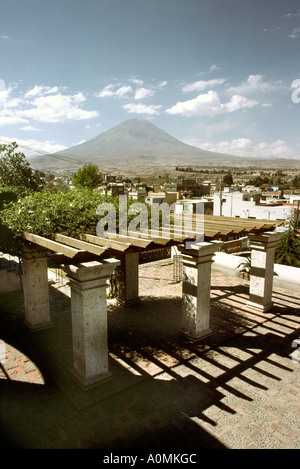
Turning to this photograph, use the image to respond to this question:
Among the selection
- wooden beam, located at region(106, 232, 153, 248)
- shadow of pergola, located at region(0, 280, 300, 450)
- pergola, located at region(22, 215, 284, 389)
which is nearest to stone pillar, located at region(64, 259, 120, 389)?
pergola, located at region(22, 215, 284, 389)

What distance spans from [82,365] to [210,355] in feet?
9.34

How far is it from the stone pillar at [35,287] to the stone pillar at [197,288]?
11.5ft

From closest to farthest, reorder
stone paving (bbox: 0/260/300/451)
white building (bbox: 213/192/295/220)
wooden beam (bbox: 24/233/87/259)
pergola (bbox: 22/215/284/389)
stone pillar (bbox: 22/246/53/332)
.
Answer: stone paving (bbox: 0/260/300/451)
wooden beam (bbox: 24/233/87/259)
pergola (bbox: 22/215/284/389)
stone pillar (bbox: 22/246/53/332)
white building (bbox: 213/192/295/220)

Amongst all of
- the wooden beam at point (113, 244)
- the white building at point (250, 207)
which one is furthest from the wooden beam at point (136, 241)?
the white building at point (250, 207)

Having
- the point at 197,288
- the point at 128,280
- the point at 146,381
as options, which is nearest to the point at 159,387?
the point at 146,381

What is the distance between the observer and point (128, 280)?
9.61m

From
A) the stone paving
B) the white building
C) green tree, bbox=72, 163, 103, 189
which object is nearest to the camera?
the stone paving

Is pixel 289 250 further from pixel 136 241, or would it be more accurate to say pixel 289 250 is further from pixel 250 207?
pixel 250 207

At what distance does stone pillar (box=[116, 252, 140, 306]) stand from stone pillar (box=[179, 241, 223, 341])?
2.71m

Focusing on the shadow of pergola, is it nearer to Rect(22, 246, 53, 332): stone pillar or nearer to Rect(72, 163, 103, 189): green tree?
Rect(22, 246, 53, 332): stone pillar

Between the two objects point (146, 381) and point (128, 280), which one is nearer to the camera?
point (146, 381)

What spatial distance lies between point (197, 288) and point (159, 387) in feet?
7.38

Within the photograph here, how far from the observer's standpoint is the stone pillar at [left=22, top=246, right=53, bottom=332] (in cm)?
736

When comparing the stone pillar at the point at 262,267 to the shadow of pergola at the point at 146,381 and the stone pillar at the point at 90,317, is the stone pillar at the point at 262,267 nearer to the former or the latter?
the shadow of pergola at the point at 146,381
